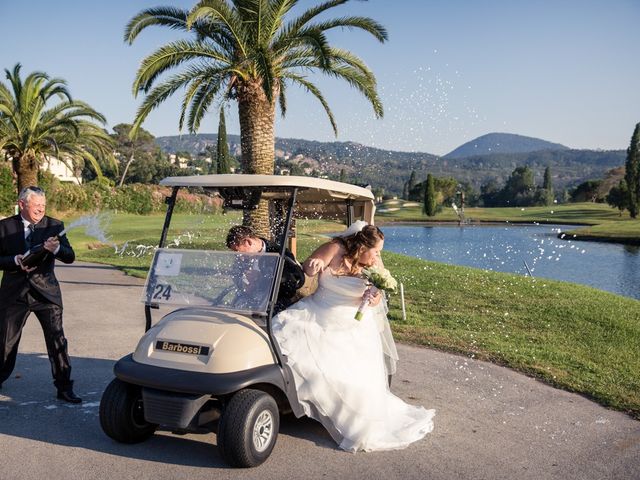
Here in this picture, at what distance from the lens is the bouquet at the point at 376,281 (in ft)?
16.8

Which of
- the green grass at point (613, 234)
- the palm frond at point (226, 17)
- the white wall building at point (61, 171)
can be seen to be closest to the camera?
the palm frond at point (226, 17)

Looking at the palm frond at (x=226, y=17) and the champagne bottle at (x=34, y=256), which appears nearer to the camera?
the champagne bottle at (x=34, y=256)

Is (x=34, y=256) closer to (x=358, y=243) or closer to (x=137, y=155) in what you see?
(x=358, y=243)

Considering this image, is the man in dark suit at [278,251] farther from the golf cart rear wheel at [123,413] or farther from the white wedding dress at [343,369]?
the golf cart rear wheel at [123,413]

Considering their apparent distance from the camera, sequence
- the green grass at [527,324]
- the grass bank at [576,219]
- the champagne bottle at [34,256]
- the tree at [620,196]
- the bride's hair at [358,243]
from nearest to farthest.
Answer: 1. the bride's hair at [358,243]
2. the champagne bottle at [34,256]
3. the green grass at [527,324]
4. the grass bank at [576,219]
5. the tree at [620,196]

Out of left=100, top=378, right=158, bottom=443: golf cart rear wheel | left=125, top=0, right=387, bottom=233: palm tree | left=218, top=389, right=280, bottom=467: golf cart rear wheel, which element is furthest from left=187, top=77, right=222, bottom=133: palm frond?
left=218, top=389, right=280, bottom=467: golf cart rear wheel

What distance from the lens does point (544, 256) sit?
3141cm

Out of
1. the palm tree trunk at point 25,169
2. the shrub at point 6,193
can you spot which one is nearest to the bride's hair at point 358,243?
the palm tree trunk at point 25,169

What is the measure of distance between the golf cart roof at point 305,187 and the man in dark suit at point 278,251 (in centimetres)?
41

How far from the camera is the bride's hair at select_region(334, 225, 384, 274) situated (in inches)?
218

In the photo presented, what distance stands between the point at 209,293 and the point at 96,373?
2581 mm

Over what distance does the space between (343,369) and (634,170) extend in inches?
2361

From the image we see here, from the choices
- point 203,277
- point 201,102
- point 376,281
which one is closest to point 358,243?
point 376,281

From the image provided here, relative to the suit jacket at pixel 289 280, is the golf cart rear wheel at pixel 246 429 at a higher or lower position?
lower
